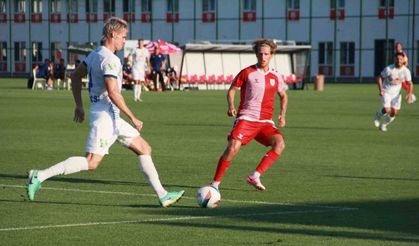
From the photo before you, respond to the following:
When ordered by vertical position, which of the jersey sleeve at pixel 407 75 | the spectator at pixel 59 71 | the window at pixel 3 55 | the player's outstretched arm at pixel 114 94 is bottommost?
the window at pixel 3 55

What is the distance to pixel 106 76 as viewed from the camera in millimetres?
12180

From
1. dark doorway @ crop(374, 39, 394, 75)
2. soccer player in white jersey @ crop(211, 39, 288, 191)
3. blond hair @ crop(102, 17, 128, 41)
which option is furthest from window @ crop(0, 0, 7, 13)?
blond hair @ crop(102, 17, 128, 41)

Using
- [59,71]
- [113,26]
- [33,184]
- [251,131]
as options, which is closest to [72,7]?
[59,71]

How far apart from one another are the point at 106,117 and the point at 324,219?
2.54 meters

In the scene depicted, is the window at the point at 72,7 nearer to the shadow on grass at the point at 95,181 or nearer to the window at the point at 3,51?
the window at the point at 3,51

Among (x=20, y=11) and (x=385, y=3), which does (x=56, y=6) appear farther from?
(x=385, y=3)

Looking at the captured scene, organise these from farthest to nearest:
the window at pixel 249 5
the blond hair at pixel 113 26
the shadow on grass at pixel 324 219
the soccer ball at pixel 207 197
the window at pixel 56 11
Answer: the window at pixel 56 11, the window at pixel 249 5, the soccer ball at pixel 207 197, the blond hair at pixel 113 26, the shadow on grass at pixel 324 219

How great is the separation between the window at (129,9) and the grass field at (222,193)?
231ft

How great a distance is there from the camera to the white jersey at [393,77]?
28.2m

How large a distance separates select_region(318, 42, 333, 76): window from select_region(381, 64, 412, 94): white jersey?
6185cm

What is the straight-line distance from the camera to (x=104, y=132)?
12.3m

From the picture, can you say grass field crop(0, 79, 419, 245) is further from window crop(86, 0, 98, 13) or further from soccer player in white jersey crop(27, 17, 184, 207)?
window crop(86, 0, 98, 13)

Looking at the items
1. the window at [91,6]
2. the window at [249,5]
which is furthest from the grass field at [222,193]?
the window at [91,6]

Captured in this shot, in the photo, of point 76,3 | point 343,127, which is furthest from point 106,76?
point 76,3
